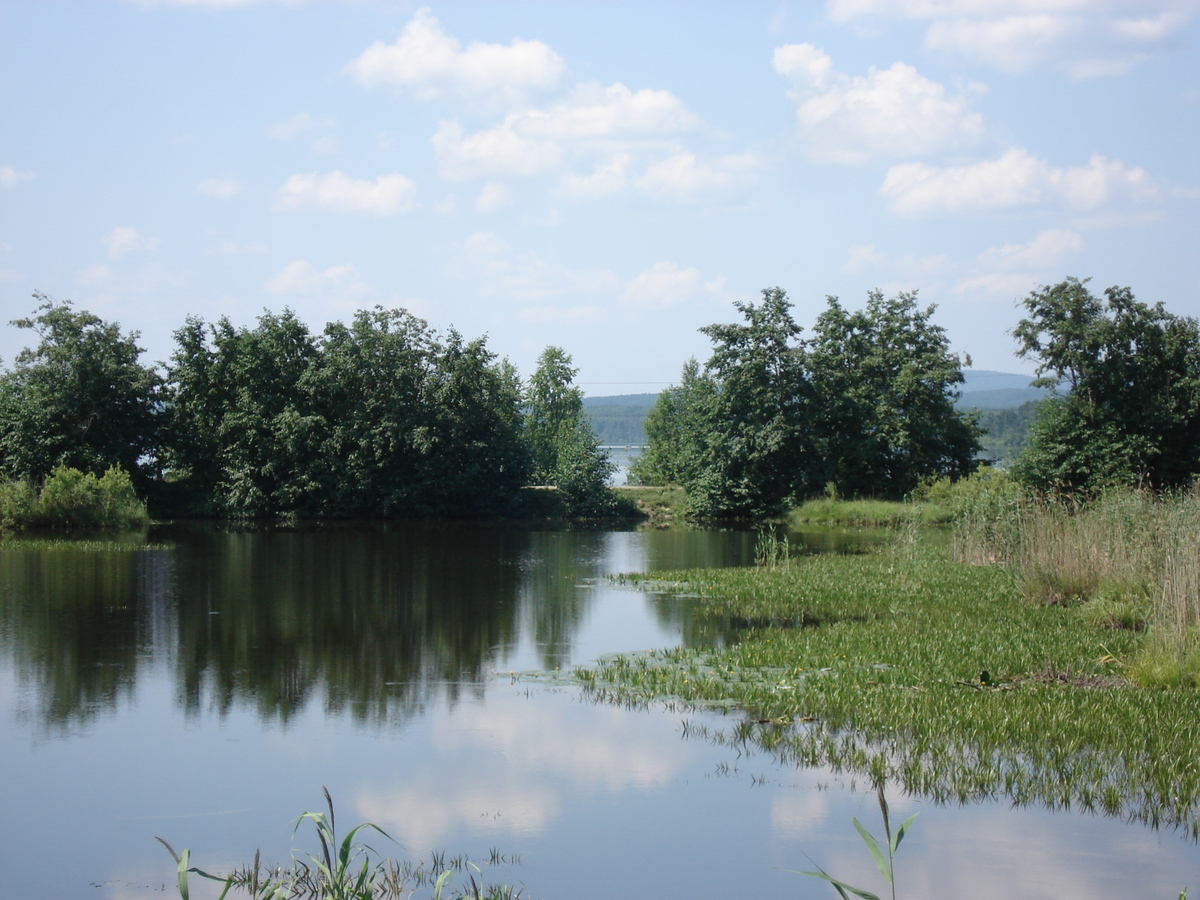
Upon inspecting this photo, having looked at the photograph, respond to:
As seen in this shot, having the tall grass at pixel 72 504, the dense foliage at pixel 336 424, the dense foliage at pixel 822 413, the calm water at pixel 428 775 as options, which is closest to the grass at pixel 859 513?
the dense foliage at pixel 822 413

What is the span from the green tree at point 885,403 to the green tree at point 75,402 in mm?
30800

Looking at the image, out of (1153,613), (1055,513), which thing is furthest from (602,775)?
(1055,513)

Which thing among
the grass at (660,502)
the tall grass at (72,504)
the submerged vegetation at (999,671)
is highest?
the tall grass at (72,504)

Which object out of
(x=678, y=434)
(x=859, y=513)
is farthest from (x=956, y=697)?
(x=678, y=434)

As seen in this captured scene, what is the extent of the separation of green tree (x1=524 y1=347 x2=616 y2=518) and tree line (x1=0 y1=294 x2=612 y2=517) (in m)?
0.19

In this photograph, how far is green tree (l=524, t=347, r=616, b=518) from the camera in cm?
4709

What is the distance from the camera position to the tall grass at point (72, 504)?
3406 cm

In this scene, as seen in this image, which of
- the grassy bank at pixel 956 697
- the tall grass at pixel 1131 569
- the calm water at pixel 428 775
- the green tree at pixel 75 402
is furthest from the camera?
the green tree at pixel 75 402

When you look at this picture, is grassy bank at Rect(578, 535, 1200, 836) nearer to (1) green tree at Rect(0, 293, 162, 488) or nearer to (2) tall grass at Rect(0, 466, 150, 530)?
(2) tall grass at Rect(0, 466, 150, 530)

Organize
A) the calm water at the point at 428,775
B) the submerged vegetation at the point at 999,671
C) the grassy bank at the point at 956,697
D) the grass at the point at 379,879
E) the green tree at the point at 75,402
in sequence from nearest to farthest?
the grass at the point at 379,879, the calm water at the point at 428,775, the grassy bank at the point at 956,697, the submerged vegetation at the point at 999,671, the green tree at the point at 75,402

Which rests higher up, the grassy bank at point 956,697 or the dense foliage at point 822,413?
the dense foliage at point 822,413

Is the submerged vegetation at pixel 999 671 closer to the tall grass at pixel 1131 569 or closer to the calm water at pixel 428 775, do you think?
the tall grass at pixel 1131 569

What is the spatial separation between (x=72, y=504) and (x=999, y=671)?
3270 centimetres

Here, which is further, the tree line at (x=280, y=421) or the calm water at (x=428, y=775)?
the tree line at (x=280, y=421)
